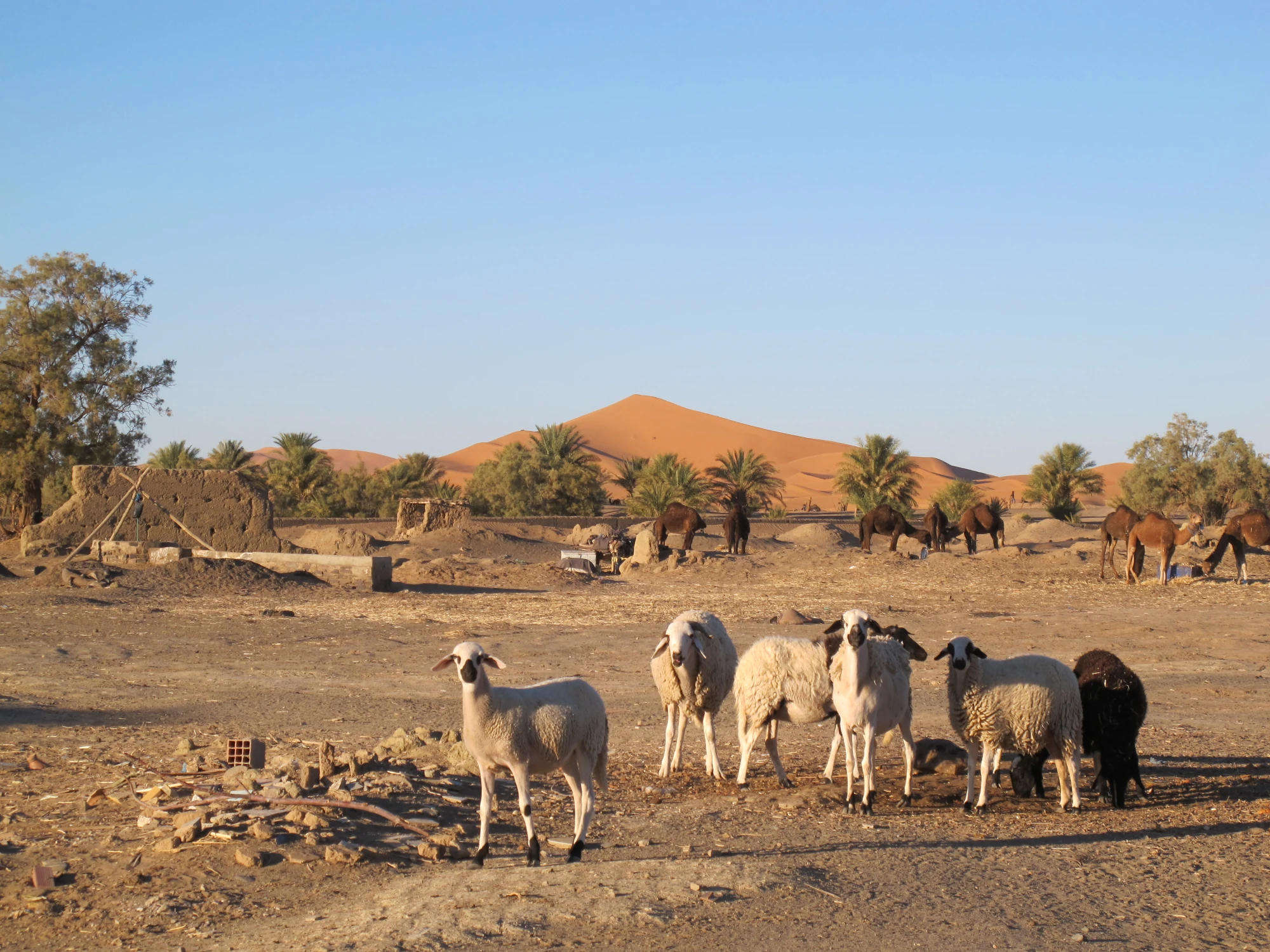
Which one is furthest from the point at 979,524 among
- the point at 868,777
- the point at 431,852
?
the point at 431,852

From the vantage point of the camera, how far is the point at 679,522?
37812 millimetres

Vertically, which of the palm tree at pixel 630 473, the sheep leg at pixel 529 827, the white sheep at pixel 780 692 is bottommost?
the sheep leg at pixel 529 827

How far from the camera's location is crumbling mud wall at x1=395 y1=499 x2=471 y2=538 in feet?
139

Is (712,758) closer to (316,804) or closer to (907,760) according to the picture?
(907,760)

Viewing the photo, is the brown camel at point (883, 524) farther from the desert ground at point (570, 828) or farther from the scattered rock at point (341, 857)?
the scattered rock at point (341, 857)

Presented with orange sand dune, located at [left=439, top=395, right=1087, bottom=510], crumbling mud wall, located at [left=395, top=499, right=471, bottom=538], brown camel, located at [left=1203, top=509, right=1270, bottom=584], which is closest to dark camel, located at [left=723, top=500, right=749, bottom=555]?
crumbling mud wall, located at [left=395, top=499, right=471, bottom=538]

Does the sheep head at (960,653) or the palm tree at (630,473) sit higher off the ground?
the palm tree at (630,473)

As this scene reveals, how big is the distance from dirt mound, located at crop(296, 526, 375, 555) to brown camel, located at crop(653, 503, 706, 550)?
938cm

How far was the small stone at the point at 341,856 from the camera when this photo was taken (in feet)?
24.2

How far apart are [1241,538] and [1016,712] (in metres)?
22.5

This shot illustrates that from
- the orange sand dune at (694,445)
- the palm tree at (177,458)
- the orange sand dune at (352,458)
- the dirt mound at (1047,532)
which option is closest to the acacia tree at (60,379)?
the palm tree at (177,458)

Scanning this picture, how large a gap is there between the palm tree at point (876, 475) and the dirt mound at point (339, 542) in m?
24.9

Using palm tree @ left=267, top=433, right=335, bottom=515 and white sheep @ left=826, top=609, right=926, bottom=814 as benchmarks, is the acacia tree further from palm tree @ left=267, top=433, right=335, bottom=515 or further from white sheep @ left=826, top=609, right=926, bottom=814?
white sheep @ left=826, top=609, right=926, bottom=814

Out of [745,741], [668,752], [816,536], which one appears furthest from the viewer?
[816,536]
